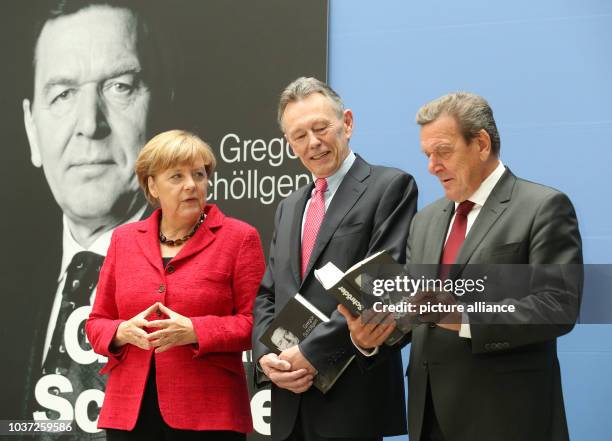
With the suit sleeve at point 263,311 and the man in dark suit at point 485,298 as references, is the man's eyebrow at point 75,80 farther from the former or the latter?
the man in dark suit at point 485,298

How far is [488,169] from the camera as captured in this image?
2.60 meters

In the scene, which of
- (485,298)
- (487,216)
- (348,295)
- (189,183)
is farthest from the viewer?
(189,183)

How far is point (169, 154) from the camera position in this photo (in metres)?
3.08

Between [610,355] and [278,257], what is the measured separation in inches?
61.7

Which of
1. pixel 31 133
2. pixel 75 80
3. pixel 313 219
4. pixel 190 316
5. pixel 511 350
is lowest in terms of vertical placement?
pixel 511 350

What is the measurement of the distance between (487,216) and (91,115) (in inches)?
115

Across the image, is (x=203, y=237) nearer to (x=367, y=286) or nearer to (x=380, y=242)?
(x=380, y=242)

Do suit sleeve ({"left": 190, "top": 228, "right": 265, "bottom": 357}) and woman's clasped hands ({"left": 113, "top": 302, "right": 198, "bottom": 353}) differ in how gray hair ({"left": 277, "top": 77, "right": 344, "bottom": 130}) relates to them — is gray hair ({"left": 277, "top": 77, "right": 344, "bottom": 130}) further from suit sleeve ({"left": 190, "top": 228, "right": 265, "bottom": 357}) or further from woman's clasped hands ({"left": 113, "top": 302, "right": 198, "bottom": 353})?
woman's clasped hands ({"left": 113, "top": 302, "right": 198, "bottom": 353})

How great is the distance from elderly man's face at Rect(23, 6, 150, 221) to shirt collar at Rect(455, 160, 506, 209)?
254 cm

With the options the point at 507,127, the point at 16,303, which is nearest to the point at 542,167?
the point at 507,127

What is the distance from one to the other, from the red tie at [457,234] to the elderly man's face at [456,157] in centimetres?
3

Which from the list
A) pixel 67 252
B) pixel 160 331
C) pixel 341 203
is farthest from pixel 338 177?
pixel 67 252

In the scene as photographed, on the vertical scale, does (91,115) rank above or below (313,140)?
above

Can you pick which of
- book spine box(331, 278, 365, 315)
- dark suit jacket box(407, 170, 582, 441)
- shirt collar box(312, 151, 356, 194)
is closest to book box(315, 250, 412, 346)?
book spine box(331, 278, 365, 315)
